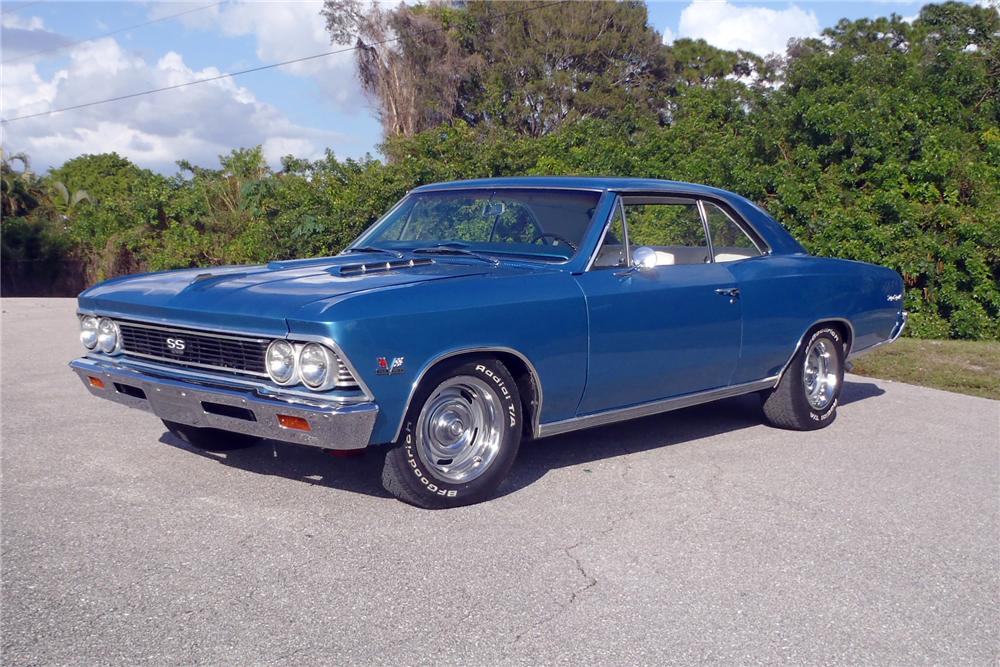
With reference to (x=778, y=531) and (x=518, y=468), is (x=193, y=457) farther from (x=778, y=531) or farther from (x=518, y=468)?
(x=778, y=531)

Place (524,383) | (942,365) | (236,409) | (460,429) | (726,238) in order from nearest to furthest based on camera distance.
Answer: (236,409) → (460,429) → (524,383) → (726,238) → (942,365)

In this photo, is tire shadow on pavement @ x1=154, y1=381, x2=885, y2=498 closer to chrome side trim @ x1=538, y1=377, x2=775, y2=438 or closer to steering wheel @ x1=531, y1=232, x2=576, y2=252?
chrome side trim @ x1=538, y1=377, x2=775, y2=438

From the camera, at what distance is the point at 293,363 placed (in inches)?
171

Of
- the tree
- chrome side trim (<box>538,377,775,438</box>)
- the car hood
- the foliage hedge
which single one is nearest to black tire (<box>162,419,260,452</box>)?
the car hood

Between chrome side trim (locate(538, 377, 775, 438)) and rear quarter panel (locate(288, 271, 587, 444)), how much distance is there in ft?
0.22

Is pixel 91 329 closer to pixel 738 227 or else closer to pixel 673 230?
pixel 673 230

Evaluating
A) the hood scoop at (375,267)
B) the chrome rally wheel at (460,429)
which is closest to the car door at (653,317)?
the chrome rally wheel at (460,429)

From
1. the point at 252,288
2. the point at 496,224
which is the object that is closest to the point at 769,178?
the point at 496,224

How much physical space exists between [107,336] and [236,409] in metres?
1.18

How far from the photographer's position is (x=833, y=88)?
14.2 m

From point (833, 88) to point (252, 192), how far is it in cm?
1160

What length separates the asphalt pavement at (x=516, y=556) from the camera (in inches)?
132

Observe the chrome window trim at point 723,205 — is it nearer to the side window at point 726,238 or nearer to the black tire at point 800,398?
the side window at point 726,238

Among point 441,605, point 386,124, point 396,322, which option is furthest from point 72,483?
point 386,124
